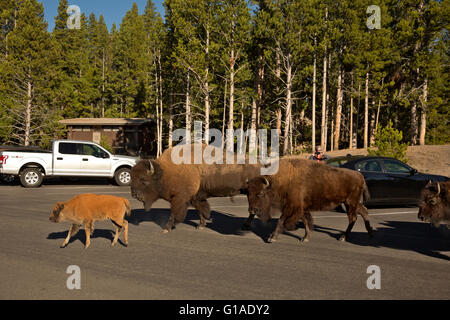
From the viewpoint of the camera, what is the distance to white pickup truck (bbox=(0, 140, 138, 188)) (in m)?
18.4

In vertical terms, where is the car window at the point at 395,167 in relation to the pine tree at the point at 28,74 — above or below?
below

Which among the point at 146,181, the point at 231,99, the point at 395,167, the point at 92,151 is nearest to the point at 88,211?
the point at 146,181

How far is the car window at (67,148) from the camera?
64.0 feet

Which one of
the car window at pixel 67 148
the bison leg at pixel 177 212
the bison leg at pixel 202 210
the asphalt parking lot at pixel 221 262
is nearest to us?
the asphalt parking lot at pixel 221 262

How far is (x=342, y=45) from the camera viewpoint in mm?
44344

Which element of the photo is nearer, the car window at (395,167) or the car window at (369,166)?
the car window at (369,166)

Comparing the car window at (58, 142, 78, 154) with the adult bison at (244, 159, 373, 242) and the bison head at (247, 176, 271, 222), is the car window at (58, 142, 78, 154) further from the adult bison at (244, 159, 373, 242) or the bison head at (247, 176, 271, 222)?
the bison head at (247, 176, 271, 222)

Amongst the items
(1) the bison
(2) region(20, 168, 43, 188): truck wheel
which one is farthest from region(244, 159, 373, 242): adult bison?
(2) region(20, 168, 43, 188): truck wheel

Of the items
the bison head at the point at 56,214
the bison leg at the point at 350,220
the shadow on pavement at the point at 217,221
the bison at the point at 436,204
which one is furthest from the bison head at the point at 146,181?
the bison at the point at 436,204

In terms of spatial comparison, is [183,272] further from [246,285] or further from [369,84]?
[369,84]

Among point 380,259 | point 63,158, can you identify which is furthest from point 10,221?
point 63,158

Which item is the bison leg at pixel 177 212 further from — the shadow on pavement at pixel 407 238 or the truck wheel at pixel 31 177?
the truck wheel at pixel 31 177

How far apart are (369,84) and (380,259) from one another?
138 feet

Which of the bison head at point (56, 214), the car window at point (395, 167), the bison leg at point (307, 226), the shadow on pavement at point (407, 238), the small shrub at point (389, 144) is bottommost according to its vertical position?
the shadow on pavement at point (407, 238)
